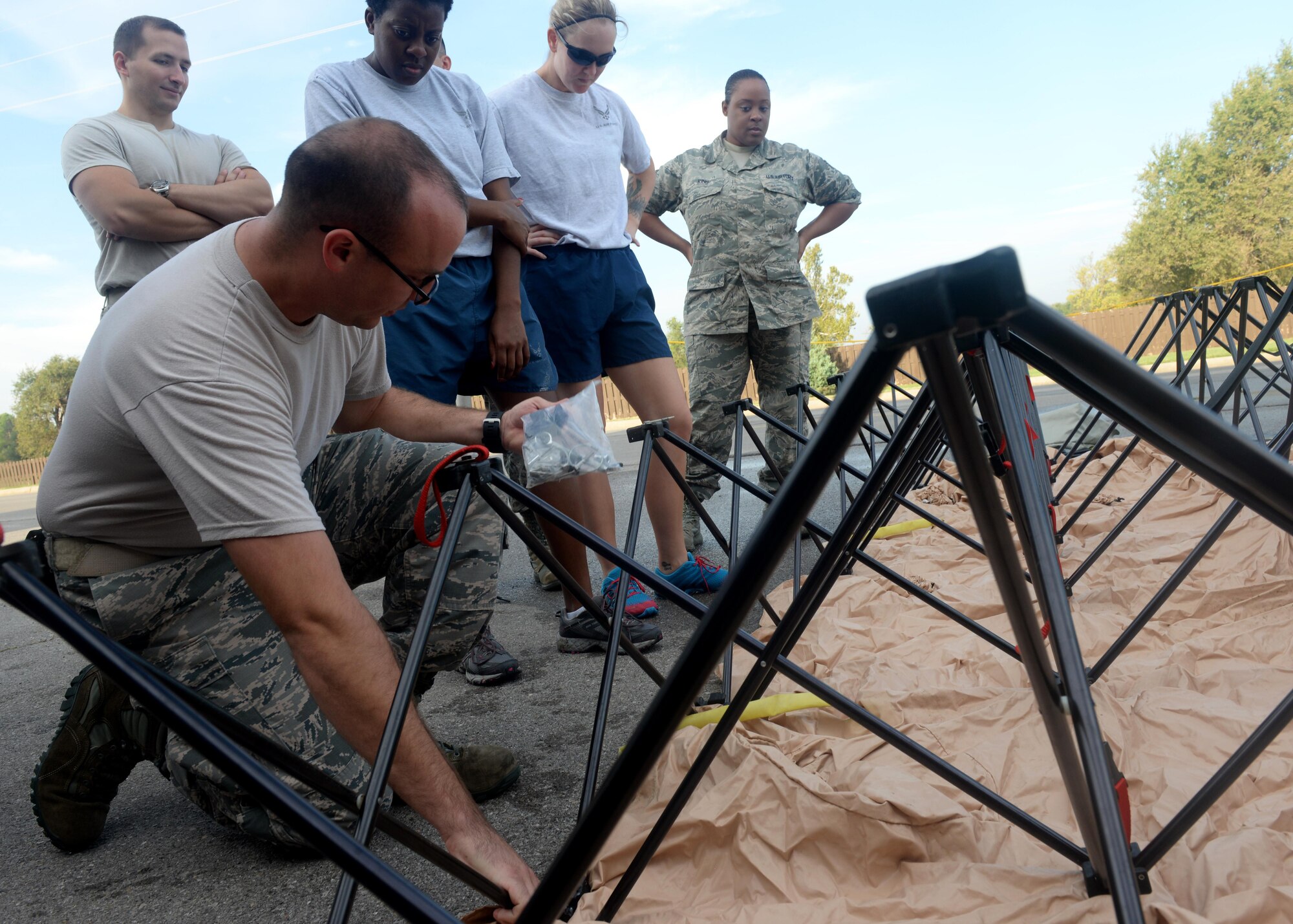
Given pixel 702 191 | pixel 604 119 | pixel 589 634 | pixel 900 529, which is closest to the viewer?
pixel 589 634

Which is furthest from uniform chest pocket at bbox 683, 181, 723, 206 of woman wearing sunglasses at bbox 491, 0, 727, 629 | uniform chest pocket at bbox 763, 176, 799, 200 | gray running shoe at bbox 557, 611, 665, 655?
gray running shoe at bbox 557, 611, 665, 655

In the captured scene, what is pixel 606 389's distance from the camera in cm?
2538

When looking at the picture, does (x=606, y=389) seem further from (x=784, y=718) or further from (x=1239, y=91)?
(x=1239, y=91)

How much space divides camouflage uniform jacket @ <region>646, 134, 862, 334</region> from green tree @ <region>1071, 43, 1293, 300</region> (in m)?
34.4

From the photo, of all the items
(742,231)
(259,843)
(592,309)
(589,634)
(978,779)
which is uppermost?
(742,231)

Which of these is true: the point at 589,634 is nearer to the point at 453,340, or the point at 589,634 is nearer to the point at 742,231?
the point at 453,340

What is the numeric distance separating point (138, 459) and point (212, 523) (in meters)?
0.34

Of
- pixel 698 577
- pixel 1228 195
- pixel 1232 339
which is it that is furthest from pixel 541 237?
pixel 1228 195

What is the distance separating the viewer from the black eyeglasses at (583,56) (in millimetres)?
2889

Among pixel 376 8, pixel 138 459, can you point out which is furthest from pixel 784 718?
pixel 376 8

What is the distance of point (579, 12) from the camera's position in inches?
113

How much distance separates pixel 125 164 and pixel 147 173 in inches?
2.1

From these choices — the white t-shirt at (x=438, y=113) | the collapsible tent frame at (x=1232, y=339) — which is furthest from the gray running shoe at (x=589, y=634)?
the collapsible tent frame at (x=1232, y=339)

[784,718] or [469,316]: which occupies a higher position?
[469,316]
